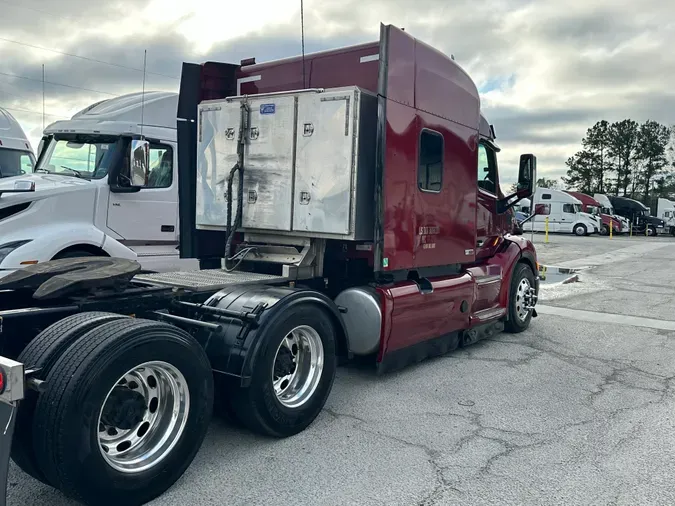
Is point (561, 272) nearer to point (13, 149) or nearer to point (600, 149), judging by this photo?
point (13, 149)

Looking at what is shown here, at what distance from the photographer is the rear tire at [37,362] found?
296cm

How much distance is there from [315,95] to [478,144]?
8.32 ft

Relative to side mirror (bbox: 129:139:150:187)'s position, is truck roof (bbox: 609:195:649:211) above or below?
above

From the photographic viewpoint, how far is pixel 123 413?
10.8ft

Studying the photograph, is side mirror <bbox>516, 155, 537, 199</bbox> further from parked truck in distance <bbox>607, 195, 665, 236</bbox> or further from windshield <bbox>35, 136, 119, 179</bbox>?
parked truck in distance <bbox>607, 195, 665, 236</bbox>

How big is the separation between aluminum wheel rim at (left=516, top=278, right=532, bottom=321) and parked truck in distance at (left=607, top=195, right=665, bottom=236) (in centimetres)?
4243

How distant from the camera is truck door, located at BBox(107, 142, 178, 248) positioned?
8.01 m

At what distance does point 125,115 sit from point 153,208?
133cm

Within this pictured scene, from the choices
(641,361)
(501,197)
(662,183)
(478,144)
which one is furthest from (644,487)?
(662,183)

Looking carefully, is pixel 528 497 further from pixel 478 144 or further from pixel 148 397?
pixel 478 144

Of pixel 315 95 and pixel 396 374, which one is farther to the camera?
pixel 396 374

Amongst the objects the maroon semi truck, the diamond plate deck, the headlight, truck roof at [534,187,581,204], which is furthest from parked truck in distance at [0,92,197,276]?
truck roof at [534,187,581,204]

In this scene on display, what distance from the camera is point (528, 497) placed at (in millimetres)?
3525

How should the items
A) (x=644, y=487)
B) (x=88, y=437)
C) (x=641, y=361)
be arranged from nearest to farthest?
(x=88, y=437) < (x=644, y=487) < (x=641, y=361)
